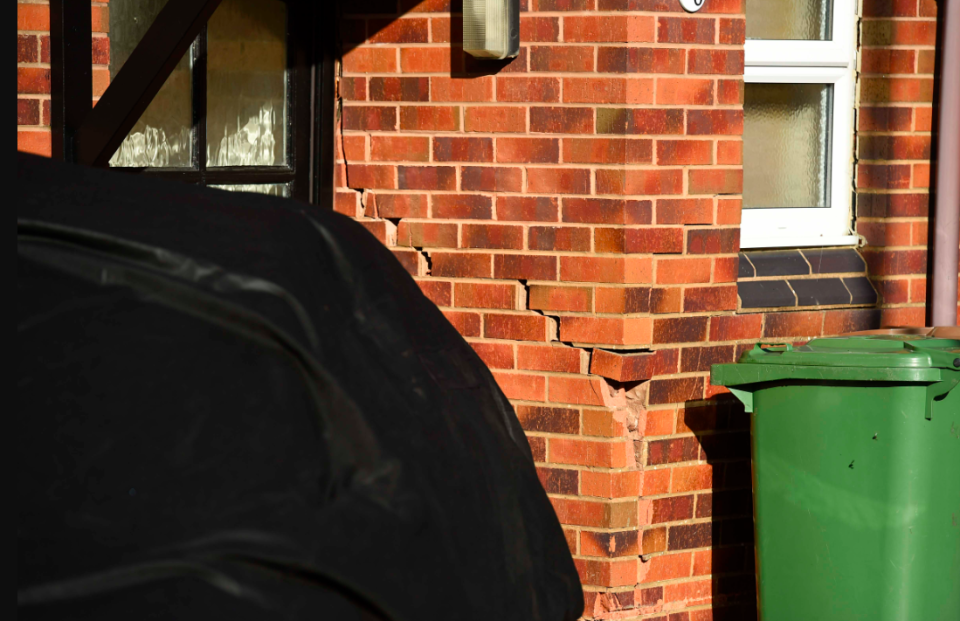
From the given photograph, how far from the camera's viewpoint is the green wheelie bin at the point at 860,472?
119 inches

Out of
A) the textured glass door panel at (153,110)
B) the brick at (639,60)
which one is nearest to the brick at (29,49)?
the textured glass door panel at (153,110)

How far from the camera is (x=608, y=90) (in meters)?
3.41

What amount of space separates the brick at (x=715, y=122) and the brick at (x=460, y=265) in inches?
33.5

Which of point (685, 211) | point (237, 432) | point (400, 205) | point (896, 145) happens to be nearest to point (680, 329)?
point (685, 211)

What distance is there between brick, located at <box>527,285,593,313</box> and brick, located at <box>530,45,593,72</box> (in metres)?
0.75

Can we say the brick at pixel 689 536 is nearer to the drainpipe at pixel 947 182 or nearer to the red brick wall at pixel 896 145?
the red brick wall at pixel 896 145

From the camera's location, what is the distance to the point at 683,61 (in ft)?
11.4

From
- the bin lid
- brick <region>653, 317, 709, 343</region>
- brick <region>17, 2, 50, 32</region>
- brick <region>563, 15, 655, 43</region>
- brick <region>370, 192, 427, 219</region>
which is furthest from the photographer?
brick <region>370, 192, 427, 219</region>

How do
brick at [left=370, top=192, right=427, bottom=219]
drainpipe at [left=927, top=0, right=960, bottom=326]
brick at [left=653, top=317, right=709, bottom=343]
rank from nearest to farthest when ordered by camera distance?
brick at [left=653, top=317, right=709, bottom=343]
brick at [left=370, top=192, right=427, bottom=219]
drainpipe at [left=927, top=0, right=960, bottom=326]

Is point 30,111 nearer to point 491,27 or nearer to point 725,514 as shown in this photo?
point 491,27

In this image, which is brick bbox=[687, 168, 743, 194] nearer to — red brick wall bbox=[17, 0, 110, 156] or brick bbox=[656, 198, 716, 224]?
brick bbox=[656, 198, 716, 224]

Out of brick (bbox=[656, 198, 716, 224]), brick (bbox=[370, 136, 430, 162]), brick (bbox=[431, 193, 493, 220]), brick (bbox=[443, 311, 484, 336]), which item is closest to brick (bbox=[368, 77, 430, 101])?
brick (bbox=[370, 136, 430, 162])

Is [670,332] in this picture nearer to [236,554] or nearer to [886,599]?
[886,599]

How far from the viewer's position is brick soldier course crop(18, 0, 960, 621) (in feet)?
11.3
